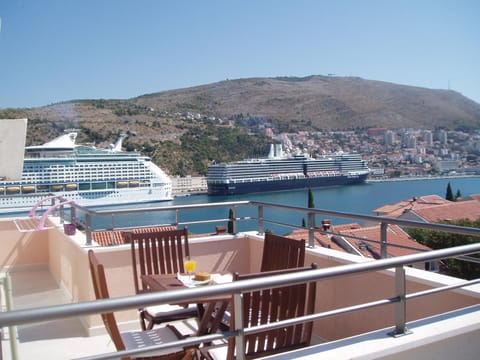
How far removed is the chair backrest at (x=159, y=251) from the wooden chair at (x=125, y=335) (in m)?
0.89

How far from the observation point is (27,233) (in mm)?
5266

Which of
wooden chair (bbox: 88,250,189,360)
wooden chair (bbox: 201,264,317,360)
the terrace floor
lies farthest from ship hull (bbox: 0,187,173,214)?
wooden chair (bbox: 201,264,317,360)

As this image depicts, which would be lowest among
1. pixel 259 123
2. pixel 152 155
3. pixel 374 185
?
pixel 374 185

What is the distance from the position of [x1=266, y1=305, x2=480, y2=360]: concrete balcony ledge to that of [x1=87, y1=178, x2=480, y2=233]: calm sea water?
1185 inches

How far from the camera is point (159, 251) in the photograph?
3.09m

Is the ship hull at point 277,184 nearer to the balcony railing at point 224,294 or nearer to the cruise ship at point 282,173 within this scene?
the cruise ship at point 282,173

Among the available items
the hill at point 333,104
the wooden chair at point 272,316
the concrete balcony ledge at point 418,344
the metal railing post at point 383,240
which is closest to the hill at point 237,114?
the hill at point 333,104

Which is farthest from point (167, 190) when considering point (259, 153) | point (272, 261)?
point (272, 261)

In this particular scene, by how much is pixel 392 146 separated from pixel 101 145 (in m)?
50.8

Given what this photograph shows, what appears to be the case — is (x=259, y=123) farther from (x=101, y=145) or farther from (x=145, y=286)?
(x=145, y=286)

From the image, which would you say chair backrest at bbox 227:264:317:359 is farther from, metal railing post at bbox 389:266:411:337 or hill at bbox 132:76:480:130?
hill at bbox 132:76:480:130

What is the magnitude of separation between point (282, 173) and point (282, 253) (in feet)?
191

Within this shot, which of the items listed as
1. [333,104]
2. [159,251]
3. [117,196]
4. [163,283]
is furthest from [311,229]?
[333,104]

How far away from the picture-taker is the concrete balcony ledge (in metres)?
1.49
